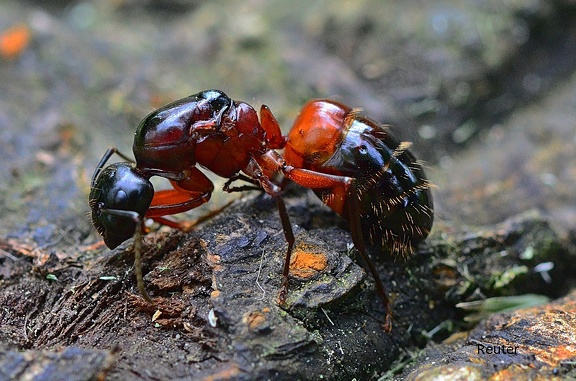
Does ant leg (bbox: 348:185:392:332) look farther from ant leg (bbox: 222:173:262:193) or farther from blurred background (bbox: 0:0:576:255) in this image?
blurred background (bbox: 0:0:576:255)

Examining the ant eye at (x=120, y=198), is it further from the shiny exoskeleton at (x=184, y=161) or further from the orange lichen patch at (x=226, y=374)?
the orange lichen patch at (x=226, y=374)

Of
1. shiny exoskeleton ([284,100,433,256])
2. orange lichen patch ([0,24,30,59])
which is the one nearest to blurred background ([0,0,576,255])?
orange lichen patch ([0,24,30,59])

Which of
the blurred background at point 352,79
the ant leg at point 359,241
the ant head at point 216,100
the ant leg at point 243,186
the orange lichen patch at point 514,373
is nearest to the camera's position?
the orange lichen patch at point 514,373

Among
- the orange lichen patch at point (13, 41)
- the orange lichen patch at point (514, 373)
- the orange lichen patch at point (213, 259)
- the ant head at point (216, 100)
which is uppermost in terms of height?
the orange lichen patch at point (13, 41)

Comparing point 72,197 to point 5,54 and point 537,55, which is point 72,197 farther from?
point 537,55

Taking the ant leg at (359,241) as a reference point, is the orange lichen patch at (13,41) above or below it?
above

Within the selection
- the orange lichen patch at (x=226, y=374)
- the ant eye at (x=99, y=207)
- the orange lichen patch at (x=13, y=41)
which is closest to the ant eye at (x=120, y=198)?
the ant eye at (x=99, y=207)
